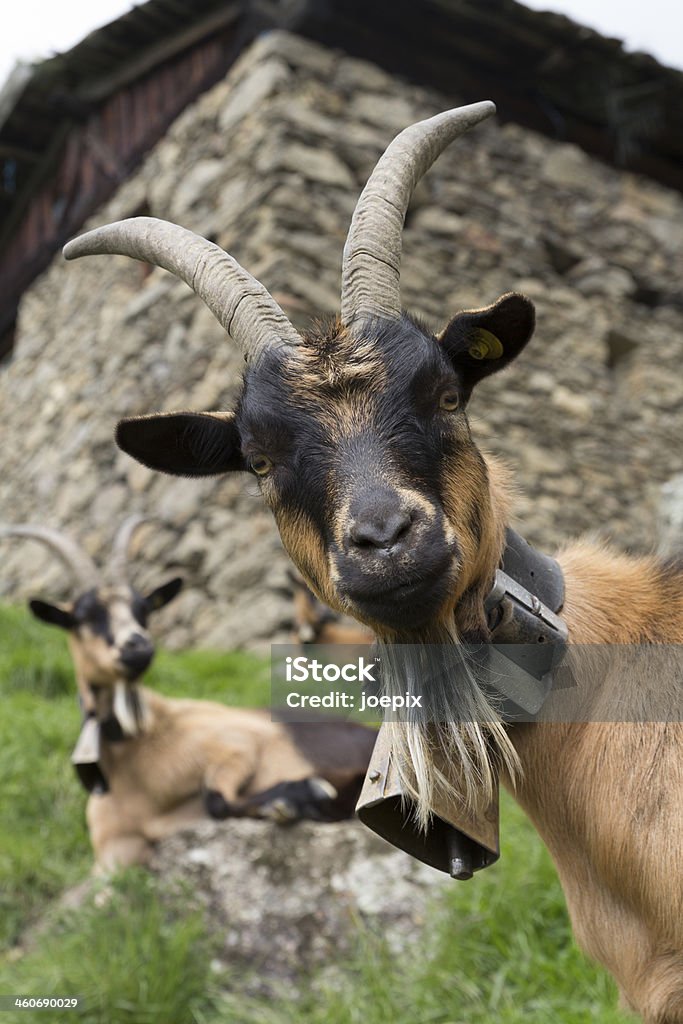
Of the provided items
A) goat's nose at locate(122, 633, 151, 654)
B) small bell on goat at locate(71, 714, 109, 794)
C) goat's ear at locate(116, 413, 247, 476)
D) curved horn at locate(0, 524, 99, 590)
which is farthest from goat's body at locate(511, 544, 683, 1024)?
curved horn at locate(0, 524, 99, 590)

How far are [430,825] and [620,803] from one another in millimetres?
431

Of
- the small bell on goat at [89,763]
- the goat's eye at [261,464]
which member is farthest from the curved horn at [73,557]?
the goat's eye at [261,464]

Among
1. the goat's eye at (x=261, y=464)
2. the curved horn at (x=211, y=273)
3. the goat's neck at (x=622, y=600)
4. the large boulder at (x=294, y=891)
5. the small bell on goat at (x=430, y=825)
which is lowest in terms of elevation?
the large boulder at (x=294, y=891)

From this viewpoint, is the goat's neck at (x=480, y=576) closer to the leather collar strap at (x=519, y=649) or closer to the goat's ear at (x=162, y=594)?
the leather collar strap at (x=519, y=649)

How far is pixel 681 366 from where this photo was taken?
Answer: 31.8 feet

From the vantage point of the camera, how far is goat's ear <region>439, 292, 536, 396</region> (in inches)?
98.0

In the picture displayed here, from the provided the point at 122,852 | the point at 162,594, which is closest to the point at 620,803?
the point at 122,852

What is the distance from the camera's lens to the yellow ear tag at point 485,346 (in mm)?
2535

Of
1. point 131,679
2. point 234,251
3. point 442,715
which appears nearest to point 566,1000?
point 442,715

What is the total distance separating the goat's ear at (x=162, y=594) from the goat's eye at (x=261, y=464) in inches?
142

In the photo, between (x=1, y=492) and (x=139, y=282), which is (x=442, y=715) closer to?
(x=139, y=282)

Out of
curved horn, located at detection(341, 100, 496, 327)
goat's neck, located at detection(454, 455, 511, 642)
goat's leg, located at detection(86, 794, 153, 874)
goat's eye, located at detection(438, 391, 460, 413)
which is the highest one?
curved horn, located at detection(341, 100, 496, 327)

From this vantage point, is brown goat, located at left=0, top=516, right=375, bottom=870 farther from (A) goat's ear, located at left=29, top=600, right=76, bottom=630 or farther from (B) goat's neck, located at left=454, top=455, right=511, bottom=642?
(B) goat's neck, located at left=454, top=455, right=511, bottom=642

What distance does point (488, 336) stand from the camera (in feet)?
8.35
